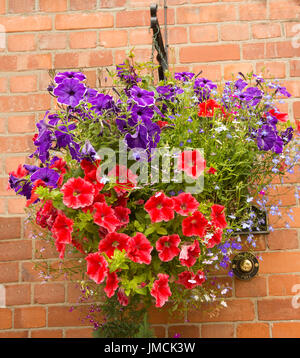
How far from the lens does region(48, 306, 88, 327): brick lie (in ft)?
5.64

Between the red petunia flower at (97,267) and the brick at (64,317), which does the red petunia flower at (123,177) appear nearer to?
the red petunia flower at (97,267)

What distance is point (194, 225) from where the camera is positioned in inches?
46.6

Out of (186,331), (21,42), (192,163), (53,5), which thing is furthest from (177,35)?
(186,331)

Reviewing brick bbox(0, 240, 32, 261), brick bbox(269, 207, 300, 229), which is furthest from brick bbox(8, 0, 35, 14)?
brick bbox(269, 207, 300, 229)

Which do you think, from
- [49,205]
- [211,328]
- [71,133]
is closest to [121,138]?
[71,133]

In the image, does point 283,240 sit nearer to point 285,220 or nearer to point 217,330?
point 285,220

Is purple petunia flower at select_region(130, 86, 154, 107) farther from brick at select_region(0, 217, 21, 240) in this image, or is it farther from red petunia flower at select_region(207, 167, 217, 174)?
brick at select_region(0, 217, 21, 240)

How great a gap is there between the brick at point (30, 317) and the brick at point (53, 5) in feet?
4.06

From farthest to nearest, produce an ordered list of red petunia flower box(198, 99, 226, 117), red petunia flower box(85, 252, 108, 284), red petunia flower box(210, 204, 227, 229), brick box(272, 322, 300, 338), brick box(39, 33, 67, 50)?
1. brick box(39, 33, 67, 50)
2. brick box(272, 322, 300, 338)
3. red petunia flower box(198, 99, 226, 117)
4. red petunia flower box(210, 204, 227, 229)
5. red petunia flower box(85, 252, 108, 284)

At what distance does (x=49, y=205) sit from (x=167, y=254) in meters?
0.36

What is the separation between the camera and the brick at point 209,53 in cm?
182

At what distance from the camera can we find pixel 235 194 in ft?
4.52

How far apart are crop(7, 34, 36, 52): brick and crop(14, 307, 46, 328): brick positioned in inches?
42.2
